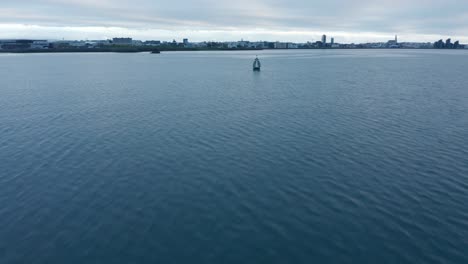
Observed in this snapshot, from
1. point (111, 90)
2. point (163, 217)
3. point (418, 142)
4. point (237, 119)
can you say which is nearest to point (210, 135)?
point (237, 119)

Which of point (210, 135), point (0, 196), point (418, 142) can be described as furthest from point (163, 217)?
point (418, 142)

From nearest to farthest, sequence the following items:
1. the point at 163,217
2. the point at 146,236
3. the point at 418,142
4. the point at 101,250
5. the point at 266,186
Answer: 1. the point at 101,250
2. the point at 146,236
3. the point at 163,217
4. the point at 266,186
5. the point at 418,142

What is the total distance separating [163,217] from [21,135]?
100 ft

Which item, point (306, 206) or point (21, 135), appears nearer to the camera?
point (306, 206)

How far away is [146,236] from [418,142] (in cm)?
3487

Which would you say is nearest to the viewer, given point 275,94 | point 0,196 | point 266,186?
point 0,196

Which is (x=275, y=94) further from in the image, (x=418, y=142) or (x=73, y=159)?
(x=73, y=159)

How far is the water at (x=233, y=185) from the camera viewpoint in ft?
65.1

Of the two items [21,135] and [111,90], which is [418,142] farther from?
[111,90]

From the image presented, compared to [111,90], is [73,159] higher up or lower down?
lower down

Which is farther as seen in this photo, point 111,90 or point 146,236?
point 111,90

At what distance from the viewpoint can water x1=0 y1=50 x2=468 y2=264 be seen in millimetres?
19828

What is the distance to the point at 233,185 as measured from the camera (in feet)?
92.2

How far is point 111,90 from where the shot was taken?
80.8 m
